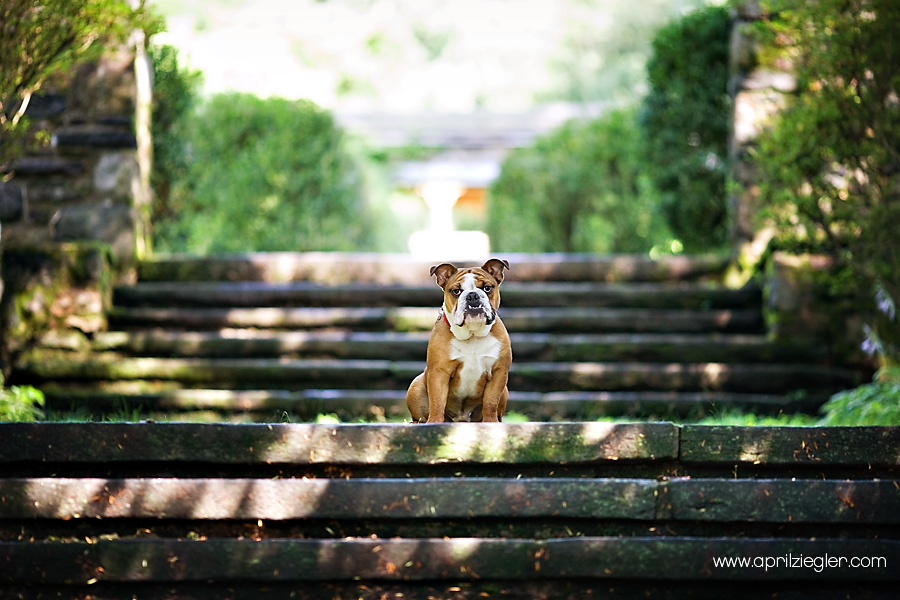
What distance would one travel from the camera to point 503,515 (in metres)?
3.01

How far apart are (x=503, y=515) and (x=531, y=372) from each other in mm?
2610

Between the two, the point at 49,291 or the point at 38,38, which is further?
the point at 49,291

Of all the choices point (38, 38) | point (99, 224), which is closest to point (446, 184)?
point (99, 224)

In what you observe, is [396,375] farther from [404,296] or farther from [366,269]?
[366,269]

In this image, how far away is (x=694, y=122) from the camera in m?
7.89

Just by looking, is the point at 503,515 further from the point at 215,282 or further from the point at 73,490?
the point at 215,282

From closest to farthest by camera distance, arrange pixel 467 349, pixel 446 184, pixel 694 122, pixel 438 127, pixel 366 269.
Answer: pixel 467 349 < pixel 366 269 < pixel 694 122 < pixel 446 184 < pixel 438 127

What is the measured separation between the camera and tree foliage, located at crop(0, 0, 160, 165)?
4.26 metres

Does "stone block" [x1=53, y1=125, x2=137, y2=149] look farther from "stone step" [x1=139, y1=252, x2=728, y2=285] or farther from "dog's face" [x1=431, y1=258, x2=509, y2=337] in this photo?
"dog's face" [x1=431, y1=258, x2=509, y2=337]

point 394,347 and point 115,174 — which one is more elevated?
point 115,174

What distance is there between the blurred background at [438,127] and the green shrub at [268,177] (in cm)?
2

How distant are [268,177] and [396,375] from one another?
15.1 ft

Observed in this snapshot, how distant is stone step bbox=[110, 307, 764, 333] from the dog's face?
267 cm

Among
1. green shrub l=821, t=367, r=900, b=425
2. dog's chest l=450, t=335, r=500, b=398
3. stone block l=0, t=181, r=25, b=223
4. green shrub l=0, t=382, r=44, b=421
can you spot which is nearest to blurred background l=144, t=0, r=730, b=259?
stone block l=0, t=181, r=25, b=223
